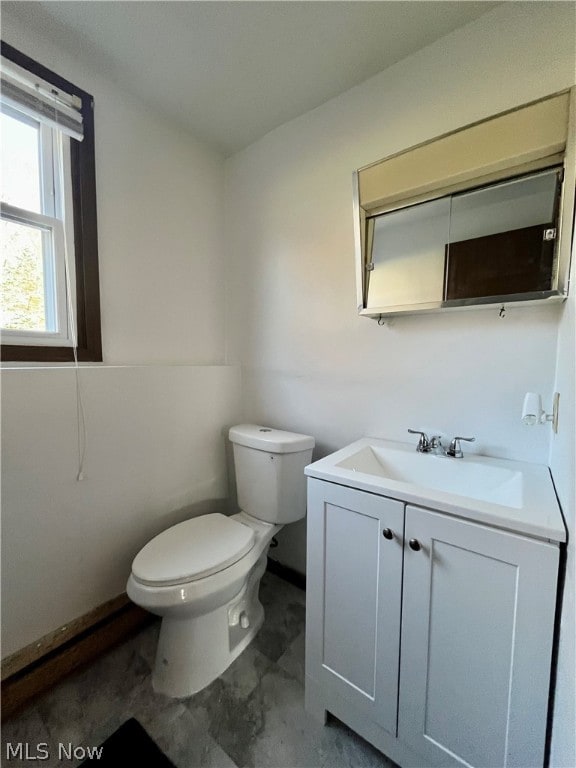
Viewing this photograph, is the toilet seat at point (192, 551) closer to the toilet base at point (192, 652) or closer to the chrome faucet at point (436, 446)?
the toilet base at point (192, 652)

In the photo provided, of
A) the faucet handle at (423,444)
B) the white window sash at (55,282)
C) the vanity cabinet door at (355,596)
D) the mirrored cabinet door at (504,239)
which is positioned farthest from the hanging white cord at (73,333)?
the mirrored cabinet door at (504,239)

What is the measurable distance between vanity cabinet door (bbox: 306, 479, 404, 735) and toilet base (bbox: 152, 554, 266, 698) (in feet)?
1.24

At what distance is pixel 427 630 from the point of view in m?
0.78

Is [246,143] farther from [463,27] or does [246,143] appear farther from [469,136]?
[469,136]

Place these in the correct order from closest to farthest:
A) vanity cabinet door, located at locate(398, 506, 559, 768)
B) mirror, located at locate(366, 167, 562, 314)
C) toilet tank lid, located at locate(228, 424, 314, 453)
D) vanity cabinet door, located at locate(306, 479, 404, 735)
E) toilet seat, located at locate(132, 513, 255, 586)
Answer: vanity cabinet door, located at locate(398, 506, 559, 768) → vanity cabinet door, located at locate(306, 479, 404, 735) → mirror, located at locate(366, 167, 562, 314) → toilet seat, located at locate(132, 513, 255, 586) → toilet tank lid, located at locate(228, 424, 314, 453)

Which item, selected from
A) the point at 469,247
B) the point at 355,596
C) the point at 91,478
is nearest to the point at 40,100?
the point at 91,478

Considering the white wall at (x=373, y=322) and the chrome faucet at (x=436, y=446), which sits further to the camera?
the chrome faucet at (x=436, y=446)

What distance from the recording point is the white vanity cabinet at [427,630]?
26.1 inches

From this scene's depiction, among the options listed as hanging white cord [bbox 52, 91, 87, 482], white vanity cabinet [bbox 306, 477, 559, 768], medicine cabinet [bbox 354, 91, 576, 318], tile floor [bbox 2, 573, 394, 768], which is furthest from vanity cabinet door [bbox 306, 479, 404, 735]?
hanging white cord [bbox 52, 91, 87, 482]

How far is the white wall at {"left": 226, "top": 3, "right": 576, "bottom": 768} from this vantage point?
98 centimetres

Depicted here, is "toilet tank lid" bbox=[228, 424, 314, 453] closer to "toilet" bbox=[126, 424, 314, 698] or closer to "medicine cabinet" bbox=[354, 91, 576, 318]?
"toilet" bbox=[126, 424, 314, 698]

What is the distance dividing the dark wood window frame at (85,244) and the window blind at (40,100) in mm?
64

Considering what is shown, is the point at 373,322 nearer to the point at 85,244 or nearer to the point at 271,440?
the point at 271,440

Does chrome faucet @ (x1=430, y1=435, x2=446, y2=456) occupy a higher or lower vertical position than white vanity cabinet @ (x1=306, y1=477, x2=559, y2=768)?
higher
